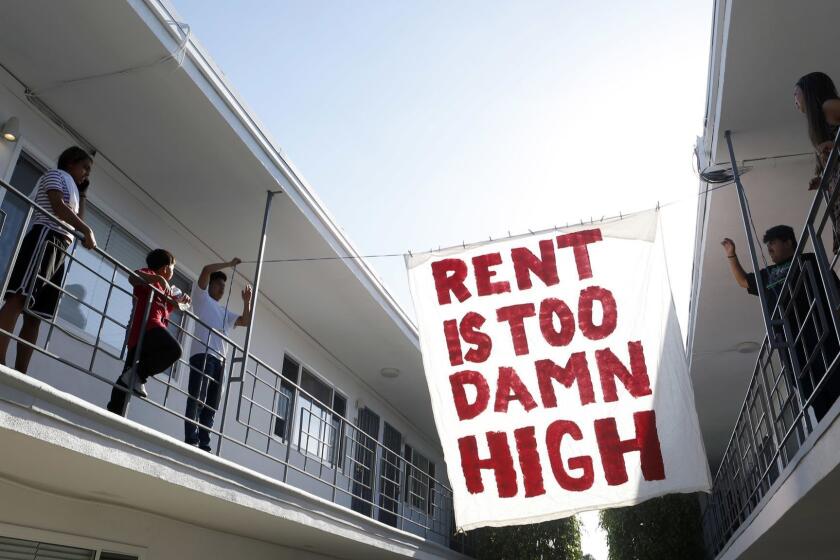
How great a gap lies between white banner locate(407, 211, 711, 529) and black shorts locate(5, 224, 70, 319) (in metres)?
2.47

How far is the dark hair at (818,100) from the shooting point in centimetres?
339

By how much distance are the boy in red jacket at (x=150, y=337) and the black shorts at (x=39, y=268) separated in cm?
55

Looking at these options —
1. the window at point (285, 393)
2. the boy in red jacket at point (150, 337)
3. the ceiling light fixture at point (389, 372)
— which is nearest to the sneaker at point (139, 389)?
the boy in red jacket at point (150, 337)

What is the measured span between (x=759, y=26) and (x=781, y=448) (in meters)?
2.79

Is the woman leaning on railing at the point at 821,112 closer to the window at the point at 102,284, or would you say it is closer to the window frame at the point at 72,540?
the window at the point at 102,284

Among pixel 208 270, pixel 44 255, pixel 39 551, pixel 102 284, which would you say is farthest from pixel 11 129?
pixel 39 551

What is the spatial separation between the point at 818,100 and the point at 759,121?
2.08 metres

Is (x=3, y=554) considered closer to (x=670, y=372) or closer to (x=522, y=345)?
(x=522, y=345)

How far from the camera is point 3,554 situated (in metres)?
4.47

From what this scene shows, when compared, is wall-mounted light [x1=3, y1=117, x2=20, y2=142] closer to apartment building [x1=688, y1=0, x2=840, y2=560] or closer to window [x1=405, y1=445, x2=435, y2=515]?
apartment building [x1=688, y1=0, x2=840, y2=560]

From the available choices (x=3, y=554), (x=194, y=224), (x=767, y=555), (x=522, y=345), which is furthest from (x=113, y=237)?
(x=767, y=555)

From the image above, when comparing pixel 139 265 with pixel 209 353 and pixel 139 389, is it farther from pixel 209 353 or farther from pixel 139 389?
pixel 139 389

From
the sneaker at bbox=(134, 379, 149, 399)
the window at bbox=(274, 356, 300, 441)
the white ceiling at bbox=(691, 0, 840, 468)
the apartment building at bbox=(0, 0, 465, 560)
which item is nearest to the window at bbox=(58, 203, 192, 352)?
the apartment building at bbox=(0, 0, 465, 560)

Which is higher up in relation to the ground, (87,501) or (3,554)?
(87,501)
